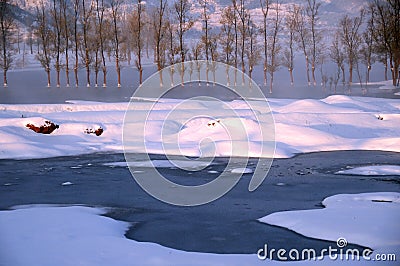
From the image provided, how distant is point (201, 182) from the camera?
477 inches

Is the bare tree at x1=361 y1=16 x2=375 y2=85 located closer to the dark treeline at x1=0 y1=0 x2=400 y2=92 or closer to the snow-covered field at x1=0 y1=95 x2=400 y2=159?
the dark treeline at x1=0 y1=0 x2=400 y2=92

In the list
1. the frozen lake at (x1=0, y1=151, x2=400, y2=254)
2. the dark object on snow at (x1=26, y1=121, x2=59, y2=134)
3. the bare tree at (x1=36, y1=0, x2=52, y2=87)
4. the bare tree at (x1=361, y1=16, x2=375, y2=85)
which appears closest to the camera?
the frozen lake at (x1=0, y1=151, x2=400, y2=254)

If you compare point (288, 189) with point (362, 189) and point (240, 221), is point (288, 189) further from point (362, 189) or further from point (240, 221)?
point (240, 221)

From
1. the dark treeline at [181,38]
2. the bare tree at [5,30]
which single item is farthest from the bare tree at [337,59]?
the bare tree at [5,30]

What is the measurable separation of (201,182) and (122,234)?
4793 mm

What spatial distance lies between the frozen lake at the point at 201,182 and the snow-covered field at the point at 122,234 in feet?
1.13

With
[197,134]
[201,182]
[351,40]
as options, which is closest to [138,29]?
[197,134]

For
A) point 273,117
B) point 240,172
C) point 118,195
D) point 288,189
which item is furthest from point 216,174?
point 273,117

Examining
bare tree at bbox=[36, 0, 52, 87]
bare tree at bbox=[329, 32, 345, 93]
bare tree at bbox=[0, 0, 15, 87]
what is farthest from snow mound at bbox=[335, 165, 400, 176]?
bare tree at bbox=[329, 32, 345, 93]

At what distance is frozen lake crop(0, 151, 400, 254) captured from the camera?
7.31 meters

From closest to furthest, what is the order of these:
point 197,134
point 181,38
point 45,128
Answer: point 45,128, point 197,134, point 181,38

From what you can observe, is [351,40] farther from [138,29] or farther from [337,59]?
[138,29]

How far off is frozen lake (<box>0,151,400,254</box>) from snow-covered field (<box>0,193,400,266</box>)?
345 millimetres

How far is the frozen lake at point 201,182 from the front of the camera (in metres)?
7.31
